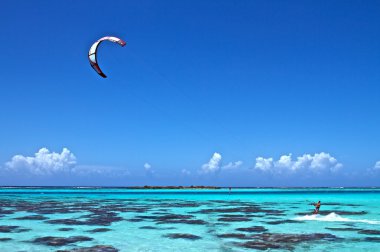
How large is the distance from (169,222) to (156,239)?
280 inches

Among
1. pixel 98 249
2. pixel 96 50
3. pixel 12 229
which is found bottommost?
pixel 98 249

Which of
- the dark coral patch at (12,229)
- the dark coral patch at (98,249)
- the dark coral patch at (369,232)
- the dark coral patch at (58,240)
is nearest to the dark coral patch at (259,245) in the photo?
the dark coral patch at (98,249)

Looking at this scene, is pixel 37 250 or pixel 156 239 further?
pixel 156 239

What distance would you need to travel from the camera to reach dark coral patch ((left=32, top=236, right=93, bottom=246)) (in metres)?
17.7

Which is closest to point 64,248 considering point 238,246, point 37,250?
point 37,250

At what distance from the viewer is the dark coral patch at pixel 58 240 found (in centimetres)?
1770

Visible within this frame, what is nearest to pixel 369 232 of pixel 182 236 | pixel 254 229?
pixel 254 229

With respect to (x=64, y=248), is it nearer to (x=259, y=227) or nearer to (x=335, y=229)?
(x=259, y=227)

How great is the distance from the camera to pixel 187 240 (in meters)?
18.9

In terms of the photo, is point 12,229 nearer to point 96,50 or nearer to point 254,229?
point 96,50

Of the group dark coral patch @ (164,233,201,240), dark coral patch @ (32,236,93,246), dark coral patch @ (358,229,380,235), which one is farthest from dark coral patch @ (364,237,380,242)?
dark coral patch @ (32,236,93,246)

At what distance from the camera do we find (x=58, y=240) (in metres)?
18.5

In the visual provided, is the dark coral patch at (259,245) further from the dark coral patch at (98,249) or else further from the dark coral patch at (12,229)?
the dark coral patch at (12,229)

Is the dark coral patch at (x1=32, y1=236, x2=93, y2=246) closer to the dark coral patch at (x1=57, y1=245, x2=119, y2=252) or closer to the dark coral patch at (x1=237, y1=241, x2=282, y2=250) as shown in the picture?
the dark coral patch at (x1=57, y1=245, x2=119, y2=252)
